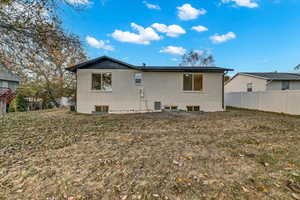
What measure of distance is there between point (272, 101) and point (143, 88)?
27.4 ft

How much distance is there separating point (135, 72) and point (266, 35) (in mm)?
12823

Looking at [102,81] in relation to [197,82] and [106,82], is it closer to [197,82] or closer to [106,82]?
[106,82]

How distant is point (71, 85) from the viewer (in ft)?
48.2

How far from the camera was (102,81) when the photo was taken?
9453mm

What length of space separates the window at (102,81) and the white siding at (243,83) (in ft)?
45.1

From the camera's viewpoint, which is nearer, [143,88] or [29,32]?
[29,32]

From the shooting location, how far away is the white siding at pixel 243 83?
1408 centimetres

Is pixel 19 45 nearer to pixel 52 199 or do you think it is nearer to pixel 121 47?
pixel 52 199

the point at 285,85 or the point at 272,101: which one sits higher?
the point at 285,85

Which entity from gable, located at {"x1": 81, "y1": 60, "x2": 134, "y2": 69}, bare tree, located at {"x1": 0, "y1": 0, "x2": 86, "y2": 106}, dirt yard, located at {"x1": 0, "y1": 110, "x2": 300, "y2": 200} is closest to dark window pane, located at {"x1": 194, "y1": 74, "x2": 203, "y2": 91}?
gable, located at {"x1": 81, "y1": 60, "x2": 134, "y2": 69}

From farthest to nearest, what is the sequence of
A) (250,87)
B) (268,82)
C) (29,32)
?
1. (250,87)
2. (268,82)
3. (29,32)

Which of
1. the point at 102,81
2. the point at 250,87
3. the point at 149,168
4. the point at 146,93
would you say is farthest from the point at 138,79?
the point at 250,87

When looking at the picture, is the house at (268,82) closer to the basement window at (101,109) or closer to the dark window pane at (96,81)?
the basement window at (101,109)

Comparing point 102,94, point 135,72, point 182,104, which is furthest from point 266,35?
point 102,94
